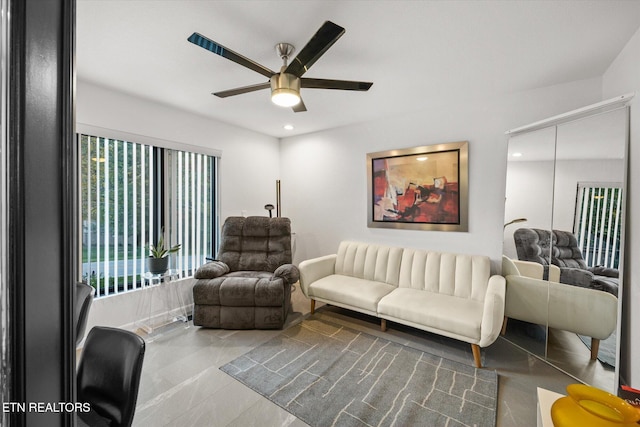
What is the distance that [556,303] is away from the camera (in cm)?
225

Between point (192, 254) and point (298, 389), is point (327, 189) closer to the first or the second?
point (192, 254)

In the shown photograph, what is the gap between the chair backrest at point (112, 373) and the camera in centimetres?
104

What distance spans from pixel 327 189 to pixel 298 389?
2703 mm

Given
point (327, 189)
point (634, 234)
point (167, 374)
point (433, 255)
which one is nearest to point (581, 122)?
point (634, 234)

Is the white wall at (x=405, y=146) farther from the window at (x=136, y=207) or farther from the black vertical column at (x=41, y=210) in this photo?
the black vertical column at (x=41, y=210)

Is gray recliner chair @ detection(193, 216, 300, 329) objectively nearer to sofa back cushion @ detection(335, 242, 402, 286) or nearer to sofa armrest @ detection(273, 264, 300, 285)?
sofa armrest @ detection(273, 264, 300, 285)

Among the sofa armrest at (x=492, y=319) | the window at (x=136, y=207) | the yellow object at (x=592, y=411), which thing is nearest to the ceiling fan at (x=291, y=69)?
the window at (x=136, y=207)

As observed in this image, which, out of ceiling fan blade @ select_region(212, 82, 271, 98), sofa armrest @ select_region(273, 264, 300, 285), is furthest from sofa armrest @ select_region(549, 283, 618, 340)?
ceiling fan blade @ select_region(212, 82, 271, 98)

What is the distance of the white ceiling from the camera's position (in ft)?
5.16

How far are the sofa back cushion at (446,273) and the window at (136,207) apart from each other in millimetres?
2625

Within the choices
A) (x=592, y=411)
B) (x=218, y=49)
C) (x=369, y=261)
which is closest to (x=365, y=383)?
(x=592, y=411)

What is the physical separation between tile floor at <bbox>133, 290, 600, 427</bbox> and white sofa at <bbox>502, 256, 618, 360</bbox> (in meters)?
0.38

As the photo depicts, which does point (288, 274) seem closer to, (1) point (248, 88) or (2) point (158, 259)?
(2) point (158, 259)

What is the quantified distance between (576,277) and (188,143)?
4052 millimetres
